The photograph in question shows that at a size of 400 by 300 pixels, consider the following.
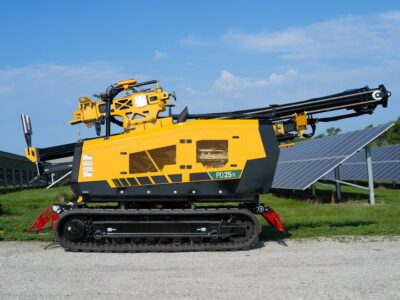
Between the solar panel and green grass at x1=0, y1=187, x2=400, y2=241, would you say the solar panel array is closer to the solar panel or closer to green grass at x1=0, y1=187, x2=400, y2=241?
the solar panel

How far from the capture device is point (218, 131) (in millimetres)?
10578

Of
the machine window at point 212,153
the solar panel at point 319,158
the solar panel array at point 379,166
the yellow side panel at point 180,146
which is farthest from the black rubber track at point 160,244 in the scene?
the solar panel array at point 379,166

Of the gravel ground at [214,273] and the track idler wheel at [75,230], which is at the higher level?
the track idler wheel at [75,230]

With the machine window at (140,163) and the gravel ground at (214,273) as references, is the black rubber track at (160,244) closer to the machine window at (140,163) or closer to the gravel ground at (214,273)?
the gravel ground at (214,273)

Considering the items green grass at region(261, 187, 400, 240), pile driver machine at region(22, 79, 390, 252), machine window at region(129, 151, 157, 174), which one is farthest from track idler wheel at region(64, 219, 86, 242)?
green grass at region(261, 187, 400, 240)

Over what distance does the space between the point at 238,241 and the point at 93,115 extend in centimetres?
450

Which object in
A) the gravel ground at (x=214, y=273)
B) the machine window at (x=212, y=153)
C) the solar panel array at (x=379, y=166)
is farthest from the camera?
the solar panel array at (x=379, y=166)

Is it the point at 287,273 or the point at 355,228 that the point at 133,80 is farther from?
the point at 355,228

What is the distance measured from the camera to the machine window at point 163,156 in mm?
10547

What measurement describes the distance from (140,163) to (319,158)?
13.9 m

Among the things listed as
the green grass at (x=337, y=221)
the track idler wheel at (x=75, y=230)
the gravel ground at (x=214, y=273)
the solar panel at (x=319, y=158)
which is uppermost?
the solar panel at (x=319, y=158)

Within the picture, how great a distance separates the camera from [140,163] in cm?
1068

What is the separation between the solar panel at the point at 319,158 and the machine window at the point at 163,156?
10.1 meters

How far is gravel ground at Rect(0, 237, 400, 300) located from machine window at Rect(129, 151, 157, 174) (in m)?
1.86
